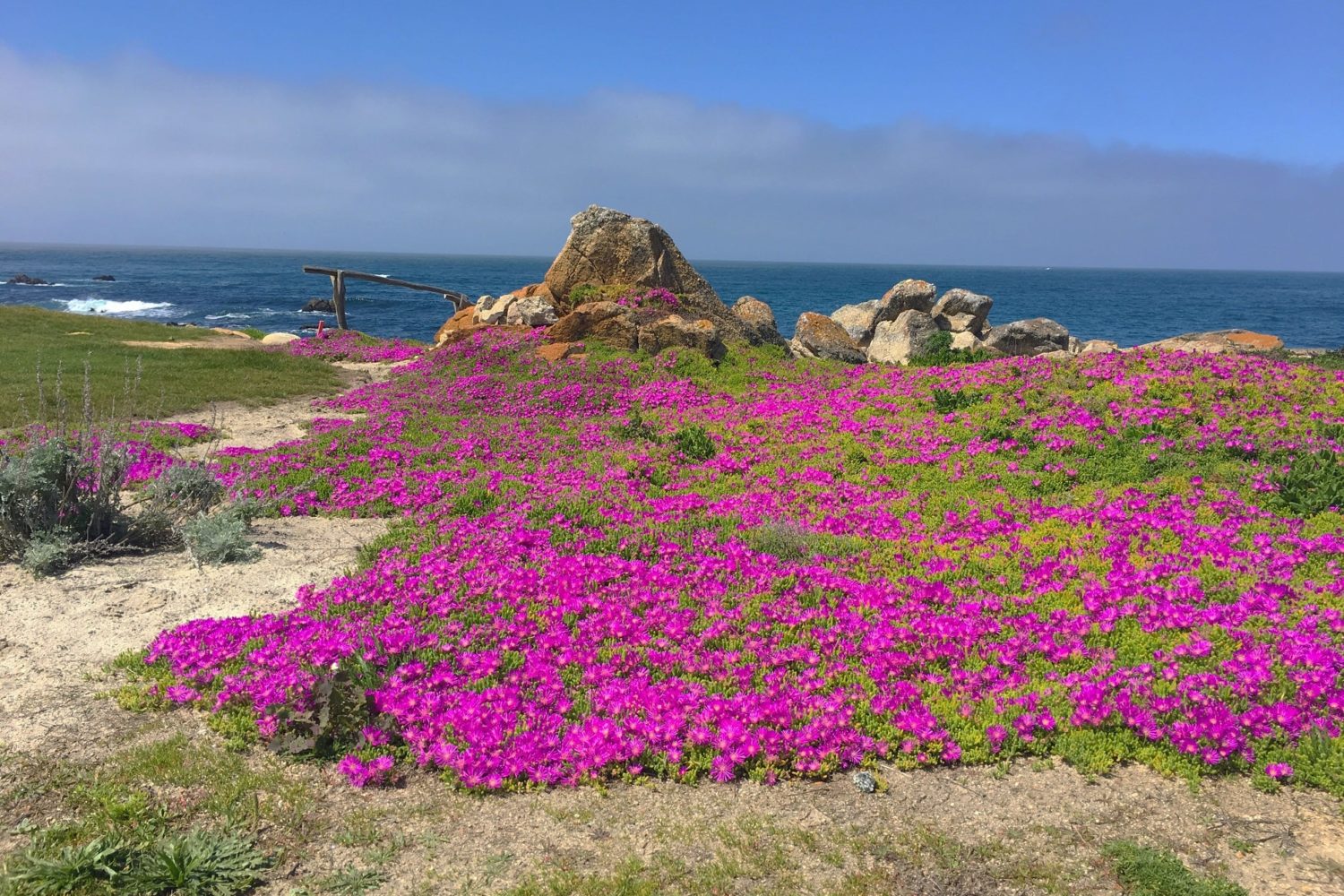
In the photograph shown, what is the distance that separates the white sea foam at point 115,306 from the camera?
2650 inches

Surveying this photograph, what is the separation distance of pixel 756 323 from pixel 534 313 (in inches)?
311

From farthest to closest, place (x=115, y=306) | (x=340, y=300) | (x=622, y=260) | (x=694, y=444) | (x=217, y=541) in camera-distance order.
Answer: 1. (x=115, y=306)
2. (x=340, y=300)
3. (x=622, y=260)
4. (x=694, y=444)
5. (x=217, y=541)

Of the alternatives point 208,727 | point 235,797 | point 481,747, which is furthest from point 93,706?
point 481,747

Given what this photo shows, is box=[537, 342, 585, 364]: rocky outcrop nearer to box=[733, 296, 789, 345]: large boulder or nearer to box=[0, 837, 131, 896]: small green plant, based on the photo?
box=[733, 296, 789, 345]: large boulder

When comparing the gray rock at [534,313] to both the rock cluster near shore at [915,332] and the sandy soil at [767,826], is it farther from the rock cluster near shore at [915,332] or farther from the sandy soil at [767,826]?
the sandy soil at [767,826]

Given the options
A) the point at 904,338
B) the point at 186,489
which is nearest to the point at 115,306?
the point at 904,338

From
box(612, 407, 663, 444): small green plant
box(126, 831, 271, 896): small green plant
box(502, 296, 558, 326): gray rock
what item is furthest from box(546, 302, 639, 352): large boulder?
box(126, 831, 271, 896): small green plant

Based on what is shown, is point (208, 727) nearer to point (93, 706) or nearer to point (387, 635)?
point (93, 706)

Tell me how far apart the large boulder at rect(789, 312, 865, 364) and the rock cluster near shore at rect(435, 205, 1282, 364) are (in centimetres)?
3

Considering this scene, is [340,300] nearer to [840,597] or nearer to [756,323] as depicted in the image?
[756,323]

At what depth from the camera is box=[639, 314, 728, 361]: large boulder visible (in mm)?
23422

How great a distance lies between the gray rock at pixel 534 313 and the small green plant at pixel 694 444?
13856 mm

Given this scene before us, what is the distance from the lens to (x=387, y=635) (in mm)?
7383

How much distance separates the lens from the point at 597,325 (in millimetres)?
25031
